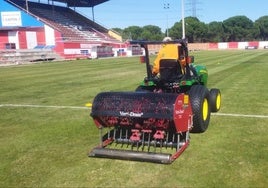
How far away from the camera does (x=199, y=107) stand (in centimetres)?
655

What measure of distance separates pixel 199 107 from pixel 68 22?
203 ft

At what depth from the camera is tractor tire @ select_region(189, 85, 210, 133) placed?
6.57 m

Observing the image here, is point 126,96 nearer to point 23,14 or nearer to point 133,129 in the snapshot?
point 133,129

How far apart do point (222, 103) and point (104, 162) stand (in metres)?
5.22

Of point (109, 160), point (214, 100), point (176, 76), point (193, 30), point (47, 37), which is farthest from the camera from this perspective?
point (193, 30)

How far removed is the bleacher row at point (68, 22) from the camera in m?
58.6

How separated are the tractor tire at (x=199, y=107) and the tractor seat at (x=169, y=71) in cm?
70

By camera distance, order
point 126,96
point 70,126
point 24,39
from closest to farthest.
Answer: point 126,96, point 70,126, point 24,39

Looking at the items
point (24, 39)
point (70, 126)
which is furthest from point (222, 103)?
point (24, 39)

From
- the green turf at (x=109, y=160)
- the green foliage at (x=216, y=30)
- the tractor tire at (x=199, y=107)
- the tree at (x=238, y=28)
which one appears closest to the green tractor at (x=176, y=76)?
the tractor tire at (x=199, y=107)

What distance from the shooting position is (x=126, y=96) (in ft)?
19.6

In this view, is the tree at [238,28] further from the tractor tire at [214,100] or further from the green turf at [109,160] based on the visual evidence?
the green turf at [109,160]

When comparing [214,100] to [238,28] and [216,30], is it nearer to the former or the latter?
[216,30]

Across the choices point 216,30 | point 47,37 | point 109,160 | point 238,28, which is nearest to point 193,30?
point 216,30
